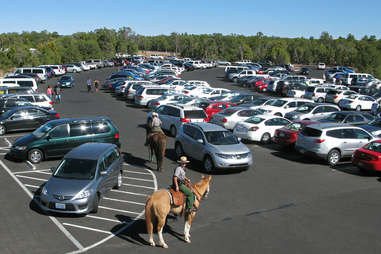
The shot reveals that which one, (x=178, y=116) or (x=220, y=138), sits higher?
(x=220, y=138)

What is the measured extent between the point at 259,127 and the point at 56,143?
10.5m

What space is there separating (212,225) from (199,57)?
399ft

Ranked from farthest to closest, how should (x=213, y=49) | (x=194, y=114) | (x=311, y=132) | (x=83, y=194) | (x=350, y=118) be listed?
1. (x=213, y=49)
2. (x=350, y=118)
3. (x=194, y=114)
4. (x=311, y=132)
5. (x=83, y=194)

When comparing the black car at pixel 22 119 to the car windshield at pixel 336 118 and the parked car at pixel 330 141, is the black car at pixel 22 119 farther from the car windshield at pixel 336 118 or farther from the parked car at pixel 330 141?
the car windshield at pixel 336 118

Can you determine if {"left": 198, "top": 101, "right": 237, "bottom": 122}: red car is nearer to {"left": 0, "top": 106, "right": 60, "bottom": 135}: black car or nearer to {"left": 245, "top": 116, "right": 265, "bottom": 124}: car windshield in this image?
{"left": 245, "top": 116, "right": 265, "bottom": 124}: car windshield

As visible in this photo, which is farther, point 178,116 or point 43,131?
point 178,116

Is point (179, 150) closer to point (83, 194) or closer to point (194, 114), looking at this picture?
point (194, 114)

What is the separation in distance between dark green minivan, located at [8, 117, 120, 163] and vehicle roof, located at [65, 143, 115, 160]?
3752 mm

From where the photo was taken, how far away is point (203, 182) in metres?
9.83

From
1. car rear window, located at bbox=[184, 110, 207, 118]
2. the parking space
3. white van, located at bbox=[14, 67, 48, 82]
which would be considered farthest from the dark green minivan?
white van, located at bbox=[14, 67, 48, 82]

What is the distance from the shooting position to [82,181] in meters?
11.2

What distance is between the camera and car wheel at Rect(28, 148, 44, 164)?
16156 millimetres

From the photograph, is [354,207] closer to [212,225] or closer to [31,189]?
[212,225]

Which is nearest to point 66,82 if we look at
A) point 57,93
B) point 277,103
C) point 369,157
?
point 57,93
